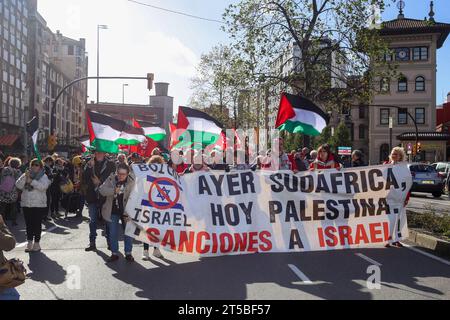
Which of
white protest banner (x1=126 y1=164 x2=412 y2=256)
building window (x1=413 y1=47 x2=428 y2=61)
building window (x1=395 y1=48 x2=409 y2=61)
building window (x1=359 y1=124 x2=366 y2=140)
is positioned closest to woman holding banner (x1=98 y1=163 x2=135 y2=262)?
white protest banner (x1=126 y1=164 x2=412 y2=256)

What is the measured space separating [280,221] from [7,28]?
5338cm

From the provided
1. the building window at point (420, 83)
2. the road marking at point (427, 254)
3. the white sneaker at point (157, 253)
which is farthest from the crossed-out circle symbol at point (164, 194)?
the building window at point (420, 83)

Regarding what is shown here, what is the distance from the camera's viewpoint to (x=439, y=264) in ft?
26.1

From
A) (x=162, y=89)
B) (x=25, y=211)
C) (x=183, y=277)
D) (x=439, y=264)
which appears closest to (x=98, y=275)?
(x=183, y=277)

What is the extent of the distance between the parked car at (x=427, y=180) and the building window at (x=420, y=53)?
3502cm

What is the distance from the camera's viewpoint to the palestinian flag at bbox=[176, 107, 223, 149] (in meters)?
10.5

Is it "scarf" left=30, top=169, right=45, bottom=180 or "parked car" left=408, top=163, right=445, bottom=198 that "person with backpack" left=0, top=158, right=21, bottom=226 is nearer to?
"scarf" left=30, top=169, right=45, bottom=180

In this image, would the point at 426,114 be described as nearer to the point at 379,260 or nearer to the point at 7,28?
the point at 7,28

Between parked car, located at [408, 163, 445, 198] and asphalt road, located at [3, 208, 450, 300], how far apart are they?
17527 mm

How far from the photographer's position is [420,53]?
56.4 m

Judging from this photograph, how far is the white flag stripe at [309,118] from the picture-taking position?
388 inches

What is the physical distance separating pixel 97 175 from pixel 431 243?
6.43 metres

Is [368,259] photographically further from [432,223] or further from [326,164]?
[432,223]

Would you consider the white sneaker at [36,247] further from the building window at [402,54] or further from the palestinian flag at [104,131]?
the building window at [402,54]
